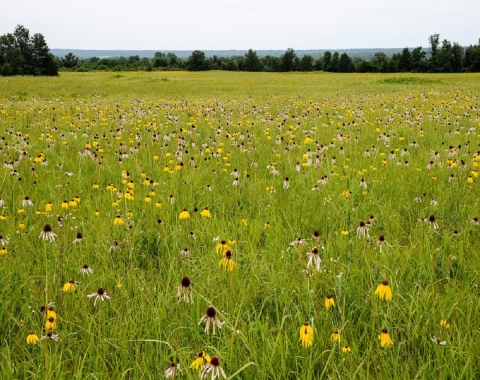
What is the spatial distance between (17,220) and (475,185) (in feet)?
15.9

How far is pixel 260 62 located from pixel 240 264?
97.4m

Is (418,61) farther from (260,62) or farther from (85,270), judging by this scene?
(85,270)

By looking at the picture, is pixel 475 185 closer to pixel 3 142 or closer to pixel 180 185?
pixel 180 185

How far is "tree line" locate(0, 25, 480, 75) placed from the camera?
65.8 meters

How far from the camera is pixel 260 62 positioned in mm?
96062

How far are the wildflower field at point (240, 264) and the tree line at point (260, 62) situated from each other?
66.3 meters

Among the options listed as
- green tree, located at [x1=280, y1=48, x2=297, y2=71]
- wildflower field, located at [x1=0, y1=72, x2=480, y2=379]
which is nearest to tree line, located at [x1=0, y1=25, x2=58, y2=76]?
green tree, located at [x1=280, y1=48, x2=297, y2=71]

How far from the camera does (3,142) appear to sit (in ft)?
23.8

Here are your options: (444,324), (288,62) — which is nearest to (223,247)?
(444,324)

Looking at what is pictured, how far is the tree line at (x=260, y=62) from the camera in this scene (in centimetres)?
6575

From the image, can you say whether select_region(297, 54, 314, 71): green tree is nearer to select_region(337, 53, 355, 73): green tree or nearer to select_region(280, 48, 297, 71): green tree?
select_region(280, 48, 297, 71): green tree

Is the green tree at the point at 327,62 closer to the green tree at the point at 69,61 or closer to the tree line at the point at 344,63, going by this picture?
the tree line at the point at 344,63

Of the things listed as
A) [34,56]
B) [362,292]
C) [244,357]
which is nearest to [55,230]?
[244,357]

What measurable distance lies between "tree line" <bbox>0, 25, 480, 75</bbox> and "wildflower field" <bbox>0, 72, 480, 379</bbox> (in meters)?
66.3
